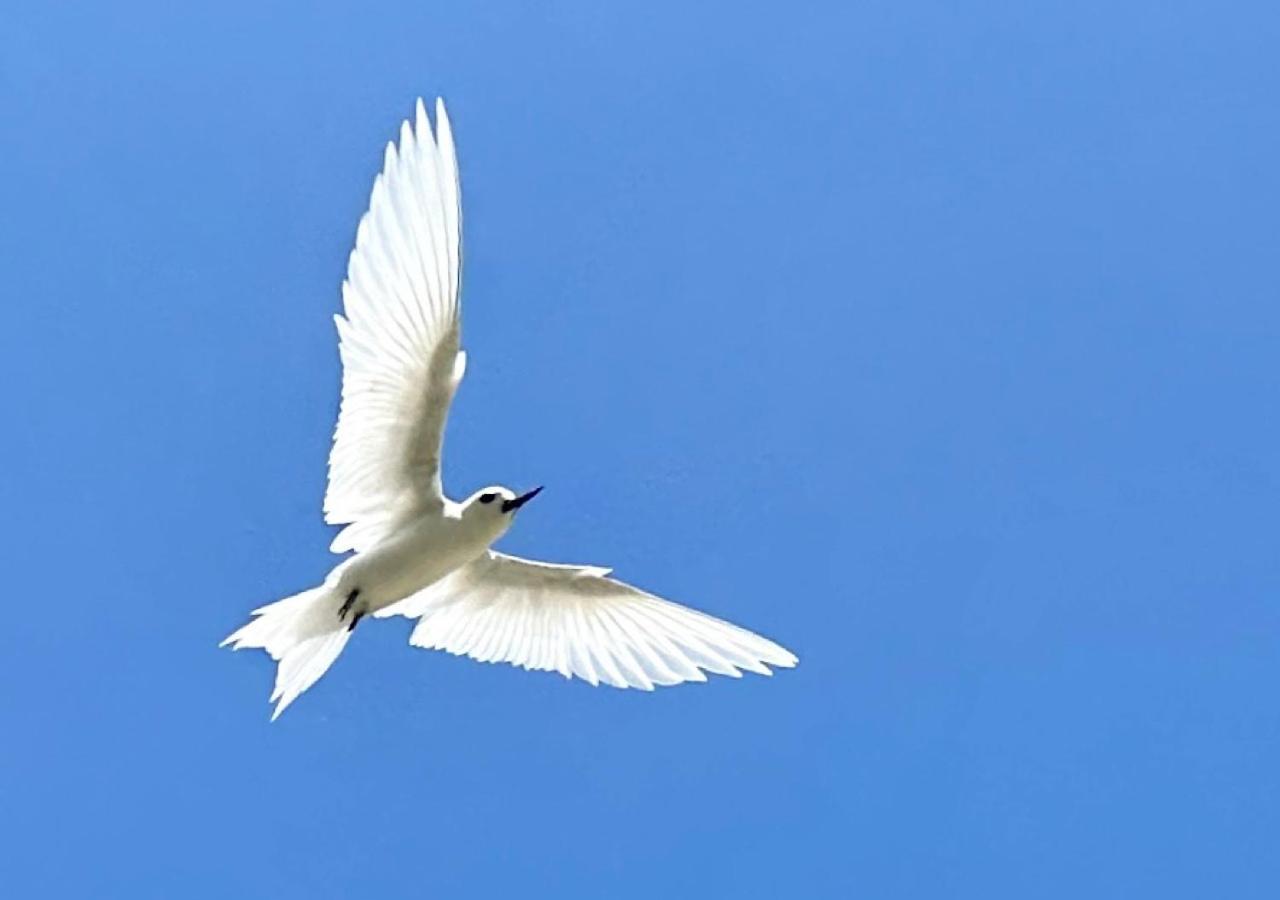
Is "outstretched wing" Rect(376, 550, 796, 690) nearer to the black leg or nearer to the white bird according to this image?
the white bird

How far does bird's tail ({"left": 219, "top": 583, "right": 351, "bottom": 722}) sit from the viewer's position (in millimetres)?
7742

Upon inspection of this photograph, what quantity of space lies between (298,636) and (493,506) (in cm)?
98

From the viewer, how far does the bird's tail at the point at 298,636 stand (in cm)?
774

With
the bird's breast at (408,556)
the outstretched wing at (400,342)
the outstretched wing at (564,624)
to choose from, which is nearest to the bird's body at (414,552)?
the bird's breast at (408,556)

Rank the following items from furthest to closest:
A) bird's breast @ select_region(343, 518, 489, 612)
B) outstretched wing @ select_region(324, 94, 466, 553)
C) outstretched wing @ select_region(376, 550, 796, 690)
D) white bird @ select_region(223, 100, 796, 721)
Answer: outstretched wing @ select_region(376, 550, 796, 690), bird's breast @ select_region(343, 518, 489, 612), white bird @ select_region(223, 100, 796, 721), outstretched wing @ select_region(324, 94, 466, 553)

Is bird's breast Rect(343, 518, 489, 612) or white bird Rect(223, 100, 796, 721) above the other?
white bird Rect(223, 100, 796, 721)

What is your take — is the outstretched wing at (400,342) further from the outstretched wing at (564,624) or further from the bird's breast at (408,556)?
the outstretched wing at (564,624)

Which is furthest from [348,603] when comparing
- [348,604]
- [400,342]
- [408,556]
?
[400,342]

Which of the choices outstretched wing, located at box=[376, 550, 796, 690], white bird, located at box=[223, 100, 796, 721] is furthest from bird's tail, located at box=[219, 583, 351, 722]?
outstretched wing, located at box=[376, 550, 796, 690]

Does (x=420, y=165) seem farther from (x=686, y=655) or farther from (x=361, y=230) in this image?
(x=686, y=655)

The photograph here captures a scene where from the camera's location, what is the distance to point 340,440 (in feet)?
24.8

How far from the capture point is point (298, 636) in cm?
781

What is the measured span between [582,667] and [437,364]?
184 centimetres

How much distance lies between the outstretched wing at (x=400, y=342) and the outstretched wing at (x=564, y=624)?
0.75m
